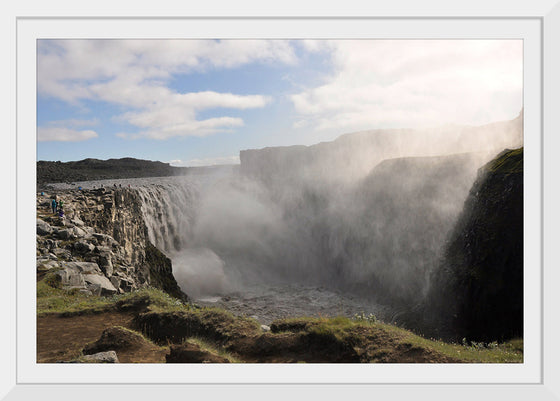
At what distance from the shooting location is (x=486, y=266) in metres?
15.9

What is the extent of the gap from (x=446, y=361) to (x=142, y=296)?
29.7 ft

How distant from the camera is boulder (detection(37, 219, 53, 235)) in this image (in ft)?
43.6

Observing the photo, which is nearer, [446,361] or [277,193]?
[446,361]

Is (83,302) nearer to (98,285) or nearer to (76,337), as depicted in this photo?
(98,285)

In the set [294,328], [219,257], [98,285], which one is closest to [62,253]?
[98,285]

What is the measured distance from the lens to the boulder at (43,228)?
43.6ft

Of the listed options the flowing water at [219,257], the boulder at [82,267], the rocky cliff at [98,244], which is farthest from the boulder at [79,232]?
the flowing water at [219,257]

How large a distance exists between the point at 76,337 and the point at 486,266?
58.0ft

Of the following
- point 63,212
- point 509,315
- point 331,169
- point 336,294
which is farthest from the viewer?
point 331,169

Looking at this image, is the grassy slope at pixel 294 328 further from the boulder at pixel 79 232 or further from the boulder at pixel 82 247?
the boulder at pixel 79 232

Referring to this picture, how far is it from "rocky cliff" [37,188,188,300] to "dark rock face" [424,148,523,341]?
1656 cm

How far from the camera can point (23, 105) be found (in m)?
7.65
